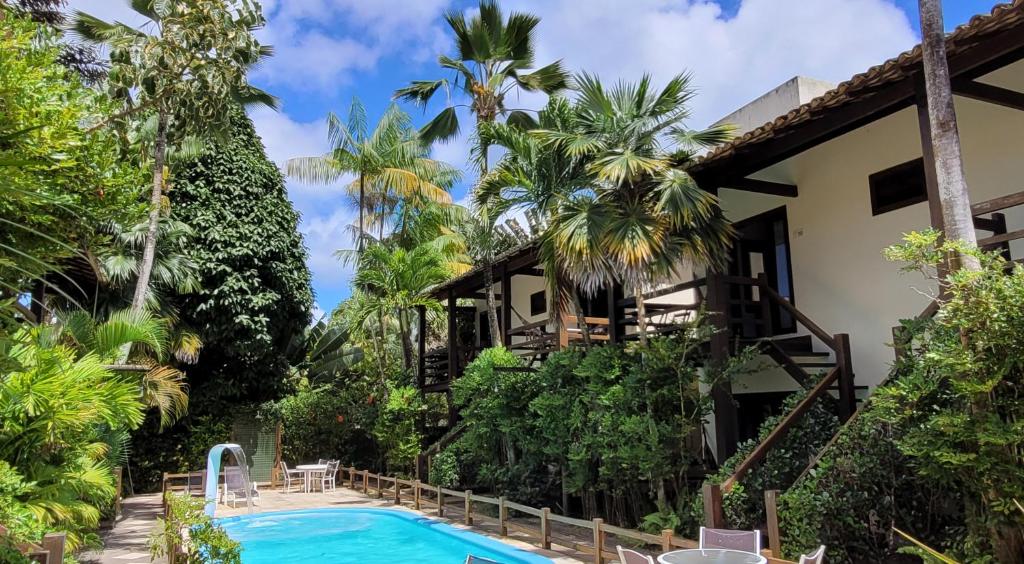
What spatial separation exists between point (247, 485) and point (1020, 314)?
15882mm

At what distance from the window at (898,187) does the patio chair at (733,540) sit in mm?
5477

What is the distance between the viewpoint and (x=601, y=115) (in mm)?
10102

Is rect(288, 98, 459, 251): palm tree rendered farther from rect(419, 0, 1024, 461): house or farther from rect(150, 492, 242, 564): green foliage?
rect(150, 492, 242, 564): green foliage

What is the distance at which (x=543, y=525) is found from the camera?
34.2 ft

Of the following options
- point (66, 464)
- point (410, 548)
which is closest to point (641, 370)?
point (410, 548)

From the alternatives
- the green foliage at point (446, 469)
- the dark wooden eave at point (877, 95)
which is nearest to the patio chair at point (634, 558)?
the dark wooden eave at point (877, 95)

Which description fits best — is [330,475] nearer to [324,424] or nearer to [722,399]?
[324,424]

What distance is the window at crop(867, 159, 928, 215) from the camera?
953 cm

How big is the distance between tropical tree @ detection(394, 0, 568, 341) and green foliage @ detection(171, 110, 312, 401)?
531 centimetres

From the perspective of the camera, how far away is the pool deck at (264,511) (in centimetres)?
1009

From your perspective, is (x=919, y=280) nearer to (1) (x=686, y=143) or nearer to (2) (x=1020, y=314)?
(1) (x=686, y=143)

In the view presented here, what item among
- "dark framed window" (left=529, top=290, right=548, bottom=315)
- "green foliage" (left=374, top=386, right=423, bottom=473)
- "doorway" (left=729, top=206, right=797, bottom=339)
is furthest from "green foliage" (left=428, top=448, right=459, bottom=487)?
"doorway" (left=729, top=206, right=797, bottom=339)

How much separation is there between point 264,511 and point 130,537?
436 cm

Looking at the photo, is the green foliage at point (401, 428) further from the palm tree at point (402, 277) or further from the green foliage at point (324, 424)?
the green foliage at point (324, 424)
